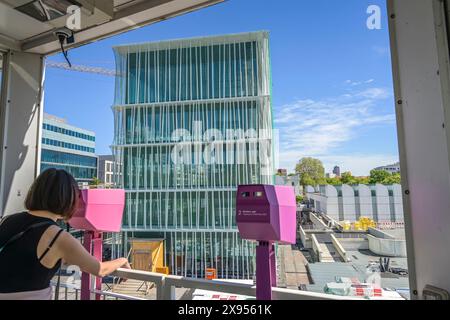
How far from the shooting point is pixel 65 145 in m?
2.05

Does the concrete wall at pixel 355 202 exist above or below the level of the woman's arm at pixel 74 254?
above

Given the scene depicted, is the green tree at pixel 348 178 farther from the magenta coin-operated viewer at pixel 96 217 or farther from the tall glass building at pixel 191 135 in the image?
the magenta coin-operated viewer at pixel 96 217

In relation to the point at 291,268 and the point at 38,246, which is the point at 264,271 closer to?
the point at 291,268

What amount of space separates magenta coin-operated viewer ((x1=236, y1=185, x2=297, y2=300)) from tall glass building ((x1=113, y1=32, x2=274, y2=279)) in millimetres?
726

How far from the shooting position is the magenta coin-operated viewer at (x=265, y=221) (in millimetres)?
1094

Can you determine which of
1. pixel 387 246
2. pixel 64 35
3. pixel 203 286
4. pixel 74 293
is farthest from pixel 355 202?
pixel 64 35

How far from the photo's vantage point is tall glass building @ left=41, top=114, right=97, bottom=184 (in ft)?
6.54

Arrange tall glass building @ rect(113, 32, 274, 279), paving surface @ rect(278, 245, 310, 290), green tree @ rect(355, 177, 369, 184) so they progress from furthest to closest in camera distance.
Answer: tall glass building @ rect(113, 32, 274, 279), green tree @ rect(355, 177, 369, 184), paving surface @ rect(278, 245, 310, 290)

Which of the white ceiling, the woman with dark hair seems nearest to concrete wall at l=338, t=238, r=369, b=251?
the woman with dark hair

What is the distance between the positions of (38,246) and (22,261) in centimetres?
6

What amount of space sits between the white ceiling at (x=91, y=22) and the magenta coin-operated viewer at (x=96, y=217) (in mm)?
975

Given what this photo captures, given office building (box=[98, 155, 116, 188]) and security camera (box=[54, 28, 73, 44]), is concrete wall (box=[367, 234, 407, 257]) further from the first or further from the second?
security camera (box=[54, 28, 73, 44])

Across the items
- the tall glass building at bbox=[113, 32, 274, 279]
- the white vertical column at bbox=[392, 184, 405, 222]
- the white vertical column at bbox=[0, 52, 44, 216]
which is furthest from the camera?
the tall glass building at bbox=[113, 32, 274, 279]

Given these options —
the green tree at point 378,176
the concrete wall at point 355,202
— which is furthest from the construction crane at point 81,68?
the green tree at point 378,176
